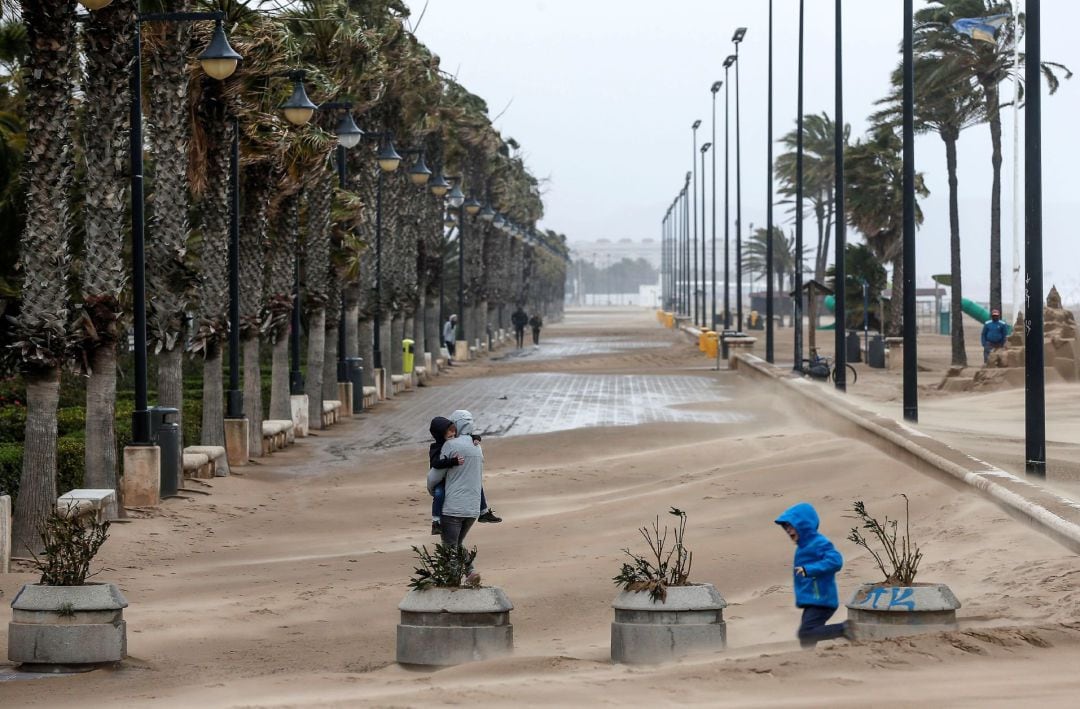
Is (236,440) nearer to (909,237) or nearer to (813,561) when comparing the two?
(909,237)

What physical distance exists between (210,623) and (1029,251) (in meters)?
9.48

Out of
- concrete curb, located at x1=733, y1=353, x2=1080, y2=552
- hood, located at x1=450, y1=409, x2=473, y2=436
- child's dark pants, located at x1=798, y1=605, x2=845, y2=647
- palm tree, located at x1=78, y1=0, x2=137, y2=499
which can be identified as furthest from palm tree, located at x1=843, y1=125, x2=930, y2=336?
child's dark pants, located at x1=798, y1=605, x2=845, y2=647

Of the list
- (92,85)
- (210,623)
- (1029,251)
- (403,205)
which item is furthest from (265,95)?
(403,205)

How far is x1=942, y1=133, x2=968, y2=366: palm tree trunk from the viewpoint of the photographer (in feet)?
181

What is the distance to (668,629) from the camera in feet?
36.5

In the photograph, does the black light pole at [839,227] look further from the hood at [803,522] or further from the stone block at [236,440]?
the hood at [803,522]

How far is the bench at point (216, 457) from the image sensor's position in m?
25.1

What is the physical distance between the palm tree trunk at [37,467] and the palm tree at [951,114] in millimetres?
40418

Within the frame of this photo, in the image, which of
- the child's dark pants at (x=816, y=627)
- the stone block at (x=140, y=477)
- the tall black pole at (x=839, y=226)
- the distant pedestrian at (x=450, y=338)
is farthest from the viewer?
the distant pedestrian at (x=450, y=338)

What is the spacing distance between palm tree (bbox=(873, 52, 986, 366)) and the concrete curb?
24.9 m

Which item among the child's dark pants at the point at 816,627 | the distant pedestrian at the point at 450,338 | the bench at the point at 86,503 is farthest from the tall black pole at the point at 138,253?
the distant pedestrian at the point at 450,338

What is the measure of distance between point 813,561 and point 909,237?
18.9m

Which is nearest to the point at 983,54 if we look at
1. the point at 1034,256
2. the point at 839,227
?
the point at 839,227

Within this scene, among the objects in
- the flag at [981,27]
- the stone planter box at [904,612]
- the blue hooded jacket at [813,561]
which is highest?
the flag at [981,27]
